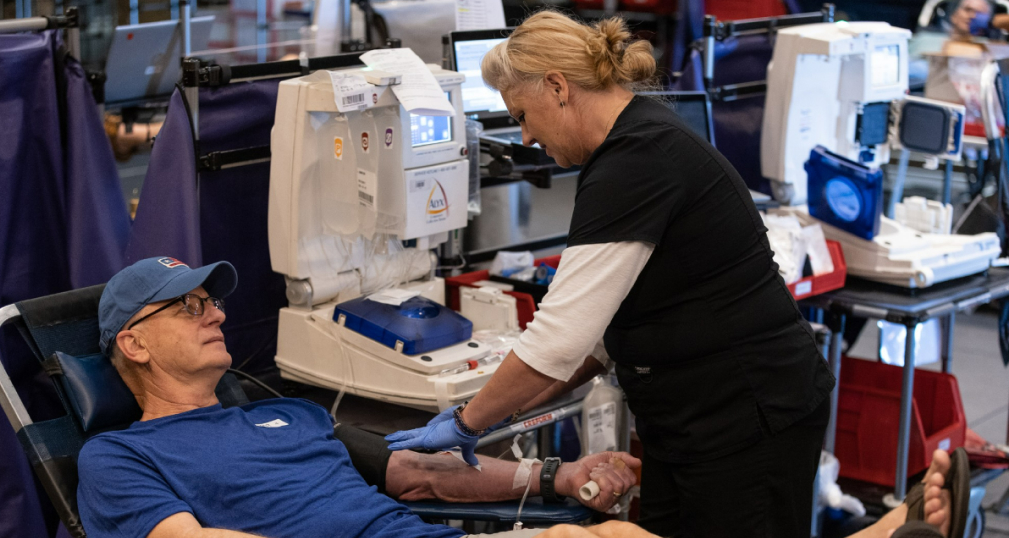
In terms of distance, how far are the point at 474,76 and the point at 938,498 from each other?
7.96 ft

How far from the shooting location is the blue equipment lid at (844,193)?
3.38 meters

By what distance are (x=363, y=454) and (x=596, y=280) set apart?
0.81 m

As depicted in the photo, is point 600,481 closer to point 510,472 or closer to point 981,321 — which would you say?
point 510,472

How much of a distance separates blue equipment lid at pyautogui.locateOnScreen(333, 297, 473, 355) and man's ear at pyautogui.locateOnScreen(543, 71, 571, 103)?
879 mm

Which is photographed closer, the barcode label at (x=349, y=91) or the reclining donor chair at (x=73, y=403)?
the reclining donor chair at (x=73, y=403)

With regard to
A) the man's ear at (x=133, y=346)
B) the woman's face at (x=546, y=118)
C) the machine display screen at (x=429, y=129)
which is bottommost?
the man's ear at (x=133, y=346)

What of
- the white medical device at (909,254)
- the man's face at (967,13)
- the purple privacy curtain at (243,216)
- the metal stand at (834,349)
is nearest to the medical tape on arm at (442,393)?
the purple privacy curtain at (243,216)

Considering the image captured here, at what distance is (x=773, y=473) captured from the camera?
201 cm

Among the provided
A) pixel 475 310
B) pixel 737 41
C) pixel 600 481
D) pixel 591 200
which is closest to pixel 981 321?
pixel 737 41

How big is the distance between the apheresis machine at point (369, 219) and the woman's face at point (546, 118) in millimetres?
614

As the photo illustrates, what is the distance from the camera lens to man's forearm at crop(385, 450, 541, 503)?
2297 mm

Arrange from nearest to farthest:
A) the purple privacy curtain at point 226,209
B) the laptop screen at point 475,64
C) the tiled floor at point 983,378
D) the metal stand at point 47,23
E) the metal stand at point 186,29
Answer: the metal stand at point 47,23, the purple privacy curtain at point 226,209, the laptop screen at point 475,64, the metal stand at point 186,29, the tiled floor at point 983,378

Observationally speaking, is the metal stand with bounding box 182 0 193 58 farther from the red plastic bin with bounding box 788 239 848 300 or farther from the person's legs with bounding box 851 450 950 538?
the person's legs with bounding box 851 450 950 538

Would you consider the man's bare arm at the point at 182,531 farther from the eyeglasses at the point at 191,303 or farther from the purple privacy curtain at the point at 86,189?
the purple privacy curtain at the point at 86,189
